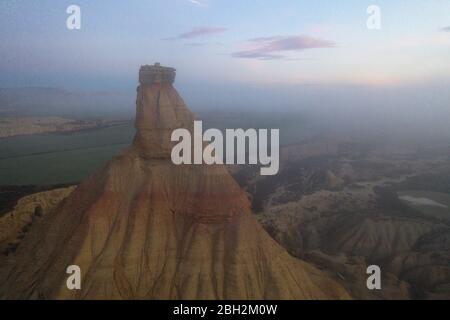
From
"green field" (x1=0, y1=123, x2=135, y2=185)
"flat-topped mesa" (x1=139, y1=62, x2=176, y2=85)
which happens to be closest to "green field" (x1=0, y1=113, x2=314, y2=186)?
"green field" (x1=0, y1=123, x2=135, y2=185)

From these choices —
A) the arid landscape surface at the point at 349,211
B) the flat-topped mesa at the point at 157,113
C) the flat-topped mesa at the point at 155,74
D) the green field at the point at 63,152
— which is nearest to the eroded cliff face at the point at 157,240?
the flat-topped mesa at the point at 157,113

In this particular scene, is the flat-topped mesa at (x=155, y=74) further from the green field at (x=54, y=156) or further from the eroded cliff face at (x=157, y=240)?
the green field at (x=54, y=156)

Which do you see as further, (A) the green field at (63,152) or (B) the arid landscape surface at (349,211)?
(A) the green field at (63,152)

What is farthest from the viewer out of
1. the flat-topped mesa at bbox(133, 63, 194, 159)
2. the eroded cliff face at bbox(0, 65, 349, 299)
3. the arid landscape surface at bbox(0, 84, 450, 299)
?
the arid landscape surface at bbox(0, 84, 450, 299)

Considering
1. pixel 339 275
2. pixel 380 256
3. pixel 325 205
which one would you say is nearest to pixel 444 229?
pixel 380 256

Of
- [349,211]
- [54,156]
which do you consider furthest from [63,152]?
[349,211]

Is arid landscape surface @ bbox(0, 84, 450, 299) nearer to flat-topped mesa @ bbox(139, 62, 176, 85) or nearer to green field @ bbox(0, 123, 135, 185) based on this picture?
green field @ bbox(0, 123, 135, 185)

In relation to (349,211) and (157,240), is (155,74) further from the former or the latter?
(349,211)
